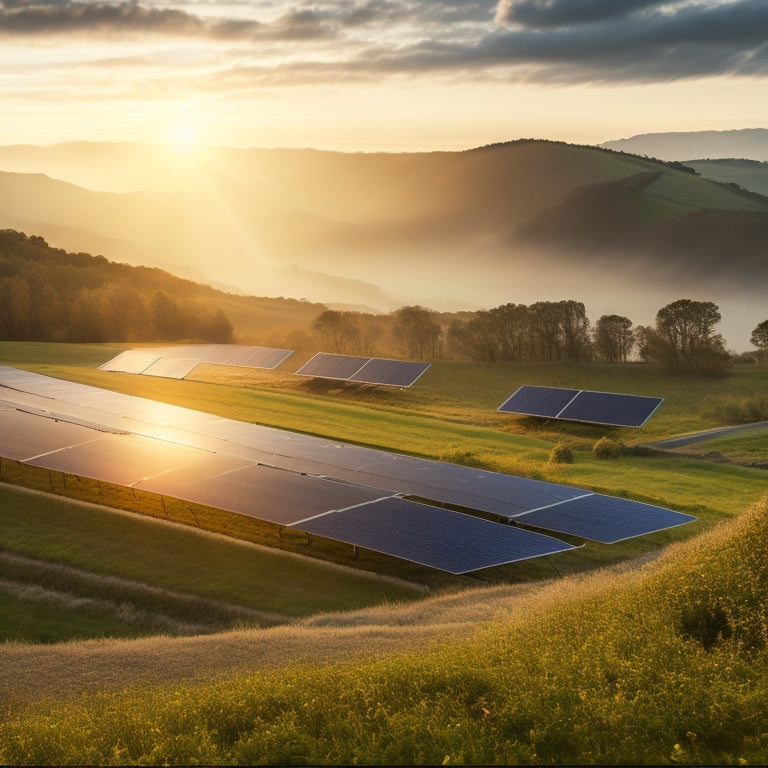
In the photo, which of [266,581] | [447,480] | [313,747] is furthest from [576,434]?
[313,747]

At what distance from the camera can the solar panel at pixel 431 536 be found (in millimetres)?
20812

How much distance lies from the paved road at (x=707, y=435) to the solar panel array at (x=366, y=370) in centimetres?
1863

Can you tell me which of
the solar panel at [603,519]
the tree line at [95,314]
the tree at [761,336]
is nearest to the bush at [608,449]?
the solar panel at [603,519]

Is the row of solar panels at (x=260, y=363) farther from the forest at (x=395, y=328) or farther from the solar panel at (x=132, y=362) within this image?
the forest at (x=395, y=328)

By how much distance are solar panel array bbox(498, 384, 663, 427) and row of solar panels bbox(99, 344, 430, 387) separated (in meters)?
9.46

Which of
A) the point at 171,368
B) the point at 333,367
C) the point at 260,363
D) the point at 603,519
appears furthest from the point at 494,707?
the point at 260,363

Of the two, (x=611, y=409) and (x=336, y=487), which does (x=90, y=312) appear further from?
(x=336, y=487)

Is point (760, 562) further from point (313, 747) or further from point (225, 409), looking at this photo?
point (225, 409)

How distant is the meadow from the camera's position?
37.3 ft

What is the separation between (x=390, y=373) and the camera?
2363 inches

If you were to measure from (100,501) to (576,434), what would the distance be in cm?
2836

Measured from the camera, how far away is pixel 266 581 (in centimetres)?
2202

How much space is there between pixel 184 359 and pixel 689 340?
39.6 m

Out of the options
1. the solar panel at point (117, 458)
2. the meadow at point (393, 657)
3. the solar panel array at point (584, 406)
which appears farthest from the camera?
the solar panel array at point (584, 406)
